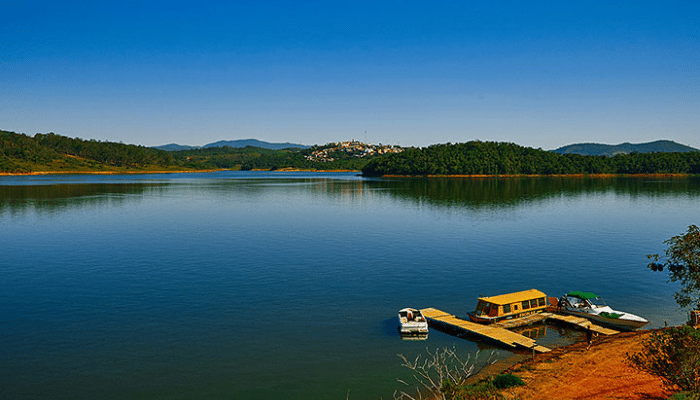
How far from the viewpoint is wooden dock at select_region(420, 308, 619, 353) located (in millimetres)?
37344

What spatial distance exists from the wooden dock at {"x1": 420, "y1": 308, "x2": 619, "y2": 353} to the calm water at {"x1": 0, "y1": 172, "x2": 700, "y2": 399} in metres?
1.34

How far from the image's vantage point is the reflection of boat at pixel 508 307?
41.8 metres

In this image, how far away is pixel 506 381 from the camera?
28.4m

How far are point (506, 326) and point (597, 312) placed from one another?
8.65 meters

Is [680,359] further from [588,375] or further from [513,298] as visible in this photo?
[513,298]

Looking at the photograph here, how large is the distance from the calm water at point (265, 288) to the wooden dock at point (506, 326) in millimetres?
1344

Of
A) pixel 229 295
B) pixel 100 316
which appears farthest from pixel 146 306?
pixel 229 295

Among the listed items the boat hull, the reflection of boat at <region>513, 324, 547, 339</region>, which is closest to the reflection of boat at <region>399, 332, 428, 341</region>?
the reflection of boat at <region>513, 324, 547, 339</region>

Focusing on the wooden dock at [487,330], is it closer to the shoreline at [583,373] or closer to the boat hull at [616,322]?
the shoreline at [583,373]

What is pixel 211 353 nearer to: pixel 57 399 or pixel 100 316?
pixel 57 399

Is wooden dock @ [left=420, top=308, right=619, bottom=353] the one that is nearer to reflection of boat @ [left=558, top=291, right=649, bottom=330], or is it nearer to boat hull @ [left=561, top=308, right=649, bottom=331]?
boat hull @ [left=561, top=308, right=649, bottom=331]

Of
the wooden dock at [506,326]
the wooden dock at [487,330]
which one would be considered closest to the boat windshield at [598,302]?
the wooden dock at [506,326]

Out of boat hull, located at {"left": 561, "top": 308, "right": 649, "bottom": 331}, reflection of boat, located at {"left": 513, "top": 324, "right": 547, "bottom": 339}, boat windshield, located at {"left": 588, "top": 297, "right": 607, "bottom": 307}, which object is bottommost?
reflection of boat, located at {"left": 513, "top": 324, "right": 547, "bottom": 339}

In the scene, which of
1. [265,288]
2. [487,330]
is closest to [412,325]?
[487,330]
